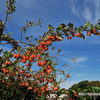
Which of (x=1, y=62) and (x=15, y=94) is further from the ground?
(x=1, y=62)

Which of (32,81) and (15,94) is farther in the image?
(15,94)

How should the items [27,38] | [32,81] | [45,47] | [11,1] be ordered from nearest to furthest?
1. [45,47]
2. [32,81]
3. [27,38]
4. [11,1]

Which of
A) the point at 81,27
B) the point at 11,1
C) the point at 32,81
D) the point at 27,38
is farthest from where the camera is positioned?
the point at 11,1

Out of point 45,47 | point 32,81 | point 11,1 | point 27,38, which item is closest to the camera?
point 45,47

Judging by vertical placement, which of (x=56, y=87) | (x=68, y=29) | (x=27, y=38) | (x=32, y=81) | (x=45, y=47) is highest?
(x=27, y=38)

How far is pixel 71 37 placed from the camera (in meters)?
4.00

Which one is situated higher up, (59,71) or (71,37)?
(71,37)

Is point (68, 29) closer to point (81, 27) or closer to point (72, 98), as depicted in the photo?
point (81, 27)

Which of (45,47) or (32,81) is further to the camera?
(32,81)

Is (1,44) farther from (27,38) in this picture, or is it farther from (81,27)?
(81,27)

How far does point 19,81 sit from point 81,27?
9.61ft

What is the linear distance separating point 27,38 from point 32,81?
156 cm

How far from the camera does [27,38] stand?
5.10 meters

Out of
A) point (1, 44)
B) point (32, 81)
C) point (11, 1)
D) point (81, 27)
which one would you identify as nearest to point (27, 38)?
point (1, 44)
